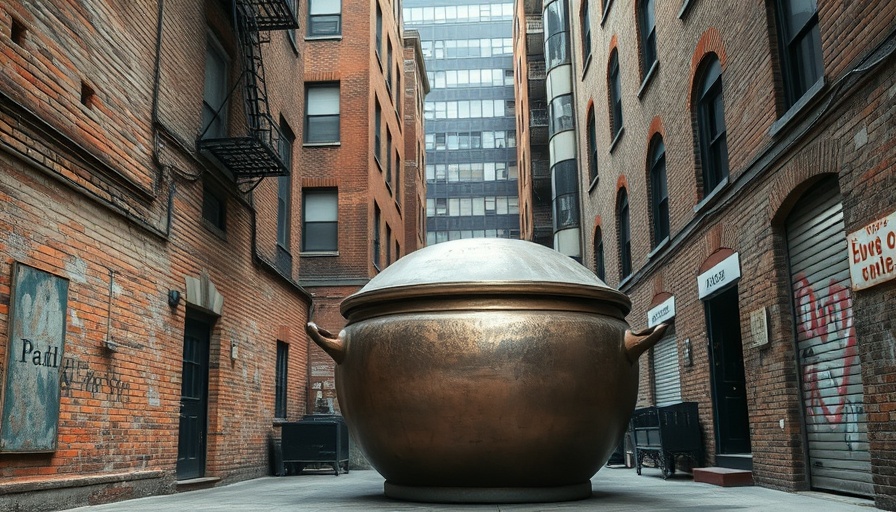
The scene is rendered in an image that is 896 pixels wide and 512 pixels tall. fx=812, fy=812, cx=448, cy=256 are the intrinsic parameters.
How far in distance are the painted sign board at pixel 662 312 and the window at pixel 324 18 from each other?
41.0ft

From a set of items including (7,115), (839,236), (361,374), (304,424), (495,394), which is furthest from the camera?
(304,424)

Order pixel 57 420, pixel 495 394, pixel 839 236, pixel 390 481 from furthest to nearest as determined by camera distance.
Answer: pixel 839 236
pixel 57 420
pixel 390 481
pixel 495 394

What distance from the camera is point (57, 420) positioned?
277 inches

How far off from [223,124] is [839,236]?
8.68m

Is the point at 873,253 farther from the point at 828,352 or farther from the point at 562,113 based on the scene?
the point at 562,113

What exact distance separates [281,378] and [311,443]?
257cm

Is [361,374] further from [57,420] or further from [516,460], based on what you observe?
[57,420]

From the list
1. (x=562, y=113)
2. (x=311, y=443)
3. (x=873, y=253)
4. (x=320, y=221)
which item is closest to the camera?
(x=873, y=253)

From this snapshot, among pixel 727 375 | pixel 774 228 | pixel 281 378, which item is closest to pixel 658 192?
pixel 727 375

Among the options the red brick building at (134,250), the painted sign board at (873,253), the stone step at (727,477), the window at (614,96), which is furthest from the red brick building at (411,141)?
the painted sign board at (873,253)

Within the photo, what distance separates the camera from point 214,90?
12.2 m

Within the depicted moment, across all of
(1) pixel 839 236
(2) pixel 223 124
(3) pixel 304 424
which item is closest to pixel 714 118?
(1) pixel 839 236

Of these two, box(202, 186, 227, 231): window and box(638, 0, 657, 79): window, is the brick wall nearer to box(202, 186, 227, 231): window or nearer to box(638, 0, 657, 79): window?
box(638, 0, 657, 79): window

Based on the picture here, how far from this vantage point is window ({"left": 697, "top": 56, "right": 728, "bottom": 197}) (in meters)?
11.8
